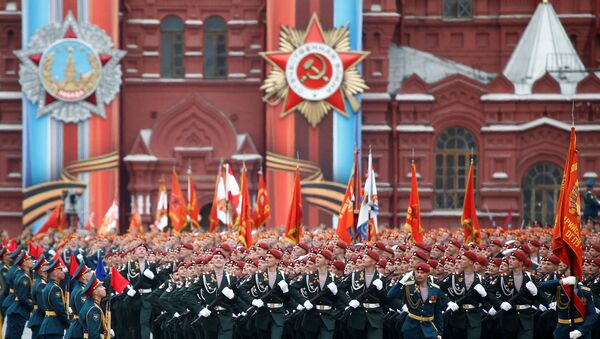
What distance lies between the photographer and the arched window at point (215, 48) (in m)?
40.5

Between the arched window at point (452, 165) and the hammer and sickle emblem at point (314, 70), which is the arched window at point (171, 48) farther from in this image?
the arched window at point (452, 165)

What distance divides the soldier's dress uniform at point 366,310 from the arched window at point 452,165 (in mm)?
22600

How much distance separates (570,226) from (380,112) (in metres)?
24.1

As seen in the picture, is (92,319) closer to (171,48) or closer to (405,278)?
(405,278)

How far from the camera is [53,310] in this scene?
17641 millimetres

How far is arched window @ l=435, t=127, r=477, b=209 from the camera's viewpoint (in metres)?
40.1

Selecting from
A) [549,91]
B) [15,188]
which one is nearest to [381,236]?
[549,91]

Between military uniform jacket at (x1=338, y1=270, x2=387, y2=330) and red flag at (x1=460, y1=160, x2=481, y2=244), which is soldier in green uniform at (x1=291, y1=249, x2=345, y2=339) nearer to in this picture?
military uniform jacket at (x1=338, y1=270, x2=387, y2=330)

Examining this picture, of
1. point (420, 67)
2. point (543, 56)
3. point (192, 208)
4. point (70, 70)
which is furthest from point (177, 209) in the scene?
point (543, 56)

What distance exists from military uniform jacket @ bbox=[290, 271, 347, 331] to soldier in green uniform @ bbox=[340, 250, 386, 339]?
333 millimetres

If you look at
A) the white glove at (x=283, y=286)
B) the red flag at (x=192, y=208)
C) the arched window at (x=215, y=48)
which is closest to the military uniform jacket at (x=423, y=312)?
the white glove at (x=283, y=286)

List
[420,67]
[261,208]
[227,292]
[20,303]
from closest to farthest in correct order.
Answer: [227,292] < [20,303] < [261,208] < [420,67]

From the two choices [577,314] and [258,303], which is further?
[258,303]

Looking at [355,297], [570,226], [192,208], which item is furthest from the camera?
[192,208]
